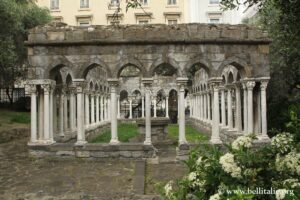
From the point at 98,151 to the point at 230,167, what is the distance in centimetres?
956

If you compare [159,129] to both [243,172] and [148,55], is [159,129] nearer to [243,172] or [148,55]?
[148,55]

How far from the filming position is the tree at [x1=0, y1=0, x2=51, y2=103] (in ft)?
54.4

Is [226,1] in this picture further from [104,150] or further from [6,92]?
[6,92]

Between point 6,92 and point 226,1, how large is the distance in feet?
75.9

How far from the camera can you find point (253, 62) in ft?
43.1

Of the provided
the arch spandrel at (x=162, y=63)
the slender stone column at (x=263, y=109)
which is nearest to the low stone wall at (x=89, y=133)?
the arch spandrel at (x=162, y=63)

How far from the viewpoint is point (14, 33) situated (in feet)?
65.0

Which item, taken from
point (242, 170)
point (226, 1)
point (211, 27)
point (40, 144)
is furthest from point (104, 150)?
point (242, 170)

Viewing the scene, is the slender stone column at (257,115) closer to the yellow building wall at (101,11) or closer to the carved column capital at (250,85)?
the carved column capital at (250,85)

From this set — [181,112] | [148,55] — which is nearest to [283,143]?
[181,112]

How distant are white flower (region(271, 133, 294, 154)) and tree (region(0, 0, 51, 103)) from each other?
1438 cm

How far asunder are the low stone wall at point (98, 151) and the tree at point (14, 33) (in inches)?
215

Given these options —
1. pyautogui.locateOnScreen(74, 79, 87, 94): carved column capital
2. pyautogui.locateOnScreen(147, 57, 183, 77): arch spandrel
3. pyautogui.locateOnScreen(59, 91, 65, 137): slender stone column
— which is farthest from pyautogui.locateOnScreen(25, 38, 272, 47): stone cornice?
pyautogui.locateOnScreen(59, 91, 65, 137): slender stone column

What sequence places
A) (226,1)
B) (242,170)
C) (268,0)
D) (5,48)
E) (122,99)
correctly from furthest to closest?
(122,99), (5,48), (226,1), (268,0), (242,170)
